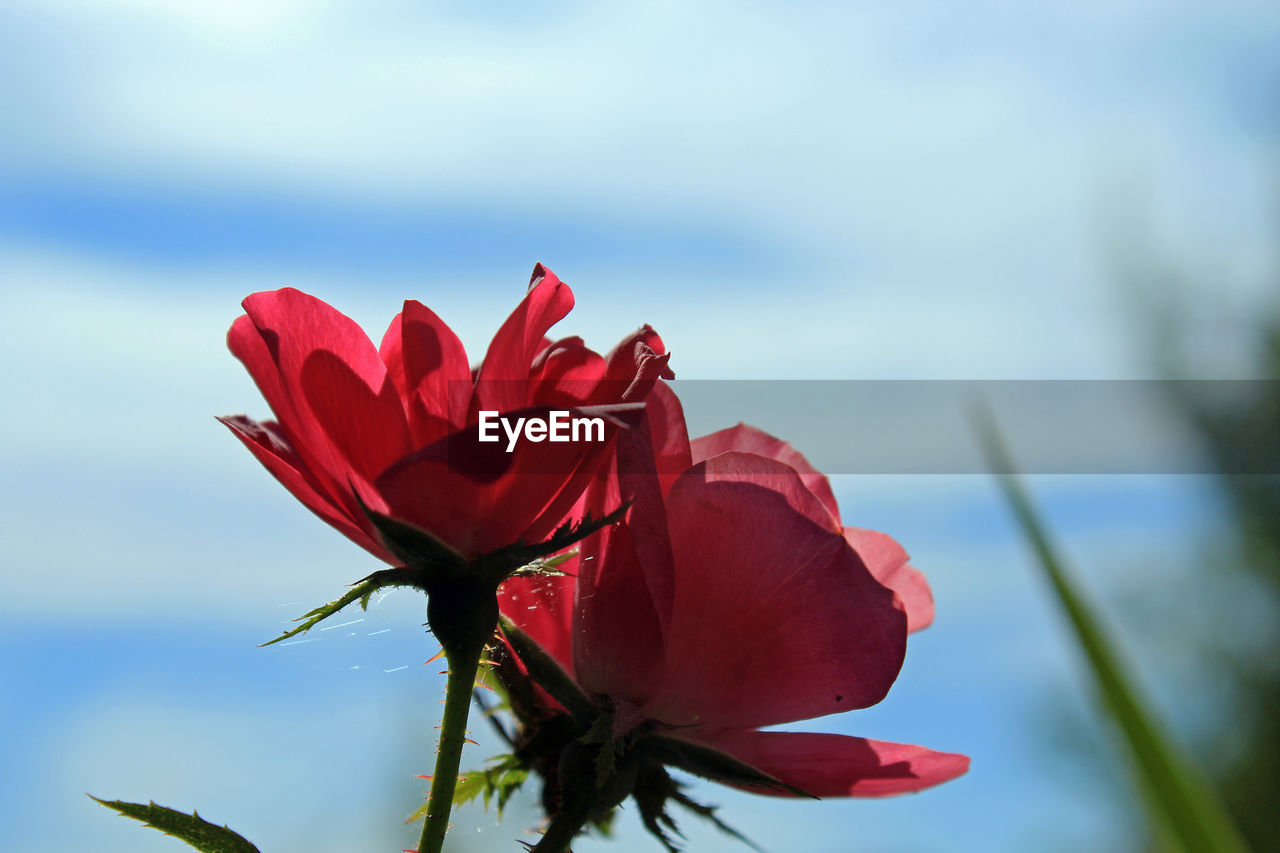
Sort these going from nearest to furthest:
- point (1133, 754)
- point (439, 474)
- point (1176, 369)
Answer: point (1133, 754), point (439, 474), point (1176, 369)

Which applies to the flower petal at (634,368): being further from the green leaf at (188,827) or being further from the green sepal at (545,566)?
the green leaf at (188,827)

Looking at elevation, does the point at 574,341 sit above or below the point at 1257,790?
below

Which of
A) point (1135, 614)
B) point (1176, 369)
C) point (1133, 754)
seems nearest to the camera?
point (1133, 754)

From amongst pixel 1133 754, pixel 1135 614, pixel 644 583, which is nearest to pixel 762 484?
pixel 644 583

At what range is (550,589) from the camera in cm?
42

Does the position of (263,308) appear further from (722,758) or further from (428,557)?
(722,758)

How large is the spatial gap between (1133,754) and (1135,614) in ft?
29.3

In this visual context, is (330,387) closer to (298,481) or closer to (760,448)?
Result: (298,481)

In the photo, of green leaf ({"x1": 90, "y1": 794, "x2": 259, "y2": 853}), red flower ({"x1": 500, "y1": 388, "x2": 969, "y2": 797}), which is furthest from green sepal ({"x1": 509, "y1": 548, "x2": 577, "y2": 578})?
green leaf ({"x1": 90, "y1": 794, "x2": 259, "y2": 853})

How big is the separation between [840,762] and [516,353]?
198 millimetres

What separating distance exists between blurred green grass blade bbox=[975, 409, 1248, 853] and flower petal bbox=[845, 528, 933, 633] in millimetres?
242

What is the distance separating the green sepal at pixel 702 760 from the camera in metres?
0.38

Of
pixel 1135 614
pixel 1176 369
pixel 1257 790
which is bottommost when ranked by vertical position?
pixel 1257 790

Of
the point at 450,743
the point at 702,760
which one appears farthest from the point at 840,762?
the point at 450,743
